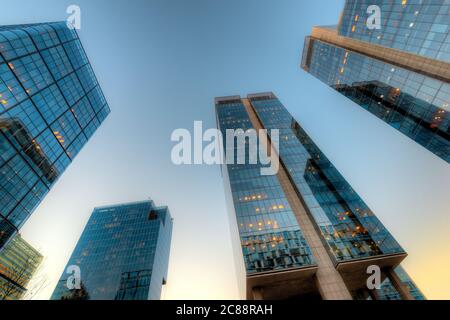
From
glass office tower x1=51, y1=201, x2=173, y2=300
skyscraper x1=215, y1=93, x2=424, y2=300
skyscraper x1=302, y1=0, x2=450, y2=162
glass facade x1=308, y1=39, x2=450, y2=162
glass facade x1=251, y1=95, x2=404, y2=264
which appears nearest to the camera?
skyscraper x1=215, y1=93, x2=424, y2=300

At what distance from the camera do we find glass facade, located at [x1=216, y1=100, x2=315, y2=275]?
133ft

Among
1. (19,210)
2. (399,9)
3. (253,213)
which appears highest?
(399,9)

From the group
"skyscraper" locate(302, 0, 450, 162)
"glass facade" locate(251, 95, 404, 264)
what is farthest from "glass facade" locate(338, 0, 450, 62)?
"glass facade" locate(251, 95, 404, 264)

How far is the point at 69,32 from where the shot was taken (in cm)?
7338

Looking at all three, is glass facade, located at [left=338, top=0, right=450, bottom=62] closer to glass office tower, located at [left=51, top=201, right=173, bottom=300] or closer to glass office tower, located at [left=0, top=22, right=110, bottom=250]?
glass office tower, located at [left=0, top=22, right=110, bottom=250]

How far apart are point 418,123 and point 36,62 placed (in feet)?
324

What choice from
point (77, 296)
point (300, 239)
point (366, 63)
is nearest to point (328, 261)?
point (300, 239)

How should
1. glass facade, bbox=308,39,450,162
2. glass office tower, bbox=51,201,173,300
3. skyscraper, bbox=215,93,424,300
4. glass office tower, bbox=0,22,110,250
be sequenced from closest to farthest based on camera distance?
skyscraper, bbox=215,93,424,300, glass facade, bbox=308,39,450,162, glass office tower, bbox=0,22,110,250, glass office tower, bbox=51,201,173,300

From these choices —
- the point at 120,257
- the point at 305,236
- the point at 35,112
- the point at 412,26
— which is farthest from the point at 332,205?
the point at 120,257

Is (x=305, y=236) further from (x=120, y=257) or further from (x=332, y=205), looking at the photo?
(x=120, y=257)

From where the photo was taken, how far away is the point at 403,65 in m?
53.3

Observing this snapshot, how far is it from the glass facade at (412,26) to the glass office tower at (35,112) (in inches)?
3411

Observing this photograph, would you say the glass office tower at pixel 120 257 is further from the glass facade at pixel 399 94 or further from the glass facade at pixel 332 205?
the glass facade at pixel 399 94

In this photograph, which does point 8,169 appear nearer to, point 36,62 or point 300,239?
point 36,62
